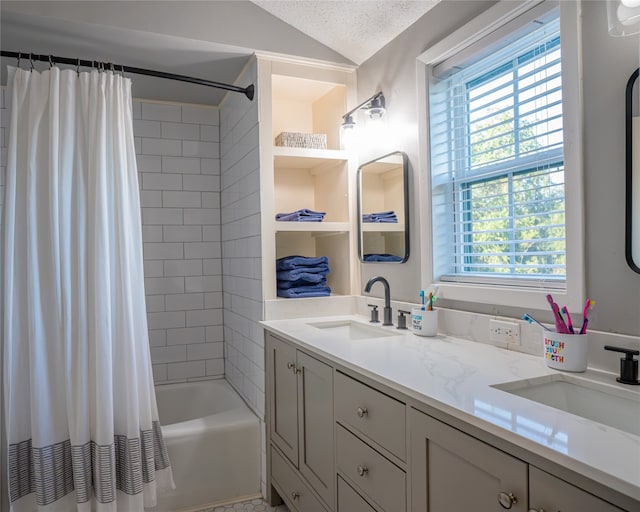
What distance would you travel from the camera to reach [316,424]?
1.79 metres

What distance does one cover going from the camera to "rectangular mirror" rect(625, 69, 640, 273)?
122cm

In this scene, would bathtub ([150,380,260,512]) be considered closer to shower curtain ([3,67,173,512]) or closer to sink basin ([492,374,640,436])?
shower curtain ([3,67,173,512])

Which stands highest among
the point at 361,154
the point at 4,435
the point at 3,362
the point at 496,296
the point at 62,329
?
the point at 361,154

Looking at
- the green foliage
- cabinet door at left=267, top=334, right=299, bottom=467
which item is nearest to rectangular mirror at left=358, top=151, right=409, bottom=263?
the green foliage

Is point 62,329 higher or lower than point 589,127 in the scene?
lower

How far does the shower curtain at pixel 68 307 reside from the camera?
6.32 ft

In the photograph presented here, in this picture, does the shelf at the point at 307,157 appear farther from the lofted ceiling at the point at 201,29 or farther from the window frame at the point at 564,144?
the window frame at the point at 564,144

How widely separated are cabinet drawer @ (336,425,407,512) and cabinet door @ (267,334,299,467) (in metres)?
0.44

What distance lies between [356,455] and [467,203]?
3.68ft

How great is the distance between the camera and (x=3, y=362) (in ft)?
6.39

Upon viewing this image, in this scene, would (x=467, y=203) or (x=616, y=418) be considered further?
(x=467, y=203)

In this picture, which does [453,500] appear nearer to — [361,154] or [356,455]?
[356,455]

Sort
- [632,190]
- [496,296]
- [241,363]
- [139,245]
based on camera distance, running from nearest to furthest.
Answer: [632,190] → [496,296] → [139,245] → [241,363]

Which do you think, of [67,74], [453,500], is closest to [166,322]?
[67,74]
